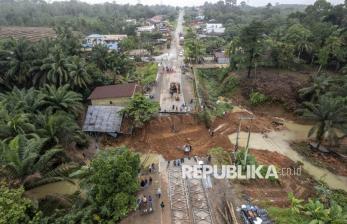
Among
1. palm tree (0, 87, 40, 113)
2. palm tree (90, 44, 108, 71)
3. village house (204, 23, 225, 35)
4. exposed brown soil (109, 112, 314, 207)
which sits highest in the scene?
village house (204, 23, 225, 35)

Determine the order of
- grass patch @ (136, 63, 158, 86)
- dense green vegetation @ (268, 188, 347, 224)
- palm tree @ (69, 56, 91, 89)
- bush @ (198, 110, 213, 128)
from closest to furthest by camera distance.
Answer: dense green vegetation @ (268, 188, 347, 224), bush @ (198, 110, 213, 128), palm tree @ (69, 56, 91, 89), grass patch @ (136, 63, 158, 86)

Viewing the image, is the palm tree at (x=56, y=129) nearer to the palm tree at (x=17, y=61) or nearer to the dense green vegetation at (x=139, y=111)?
the dense green vegetation at (x=139, y=111)

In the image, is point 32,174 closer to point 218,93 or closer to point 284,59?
point 218,93

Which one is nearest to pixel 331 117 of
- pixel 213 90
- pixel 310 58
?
pixel 213 90

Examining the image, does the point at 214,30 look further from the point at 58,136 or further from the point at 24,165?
the point at 24,165

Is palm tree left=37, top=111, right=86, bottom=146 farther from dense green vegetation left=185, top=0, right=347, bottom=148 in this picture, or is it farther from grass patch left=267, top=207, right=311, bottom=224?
dense green vegetation left=185, top=0, right=347, bottom=148

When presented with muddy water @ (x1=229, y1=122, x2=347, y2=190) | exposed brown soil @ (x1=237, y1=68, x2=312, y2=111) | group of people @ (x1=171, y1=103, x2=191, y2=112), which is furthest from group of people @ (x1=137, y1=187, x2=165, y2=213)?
exposed brown soil @ (x1=237, y1=68, x2=312, y2=111)
